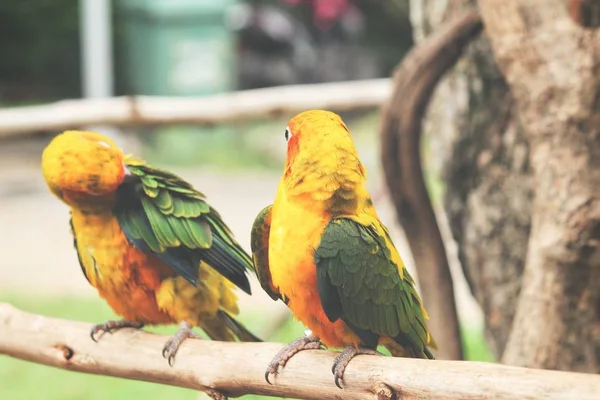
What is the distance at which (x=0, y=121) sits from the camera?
1.71 m

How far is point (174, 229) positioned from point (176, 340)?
0.11m

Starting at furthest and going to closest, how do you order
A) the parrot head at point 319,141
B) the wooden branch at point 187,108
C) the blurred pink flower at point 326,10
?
the blurred pink flower at point 326,10 → the wooden branch at point 187,108 → the parrot head at point 319,141

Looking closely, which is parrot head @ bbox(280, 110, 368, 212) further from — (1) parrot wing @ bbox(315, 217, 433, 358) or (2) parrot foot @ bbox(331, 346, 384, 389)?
(2) parrot foot @ bbox(331, 346, 384, 389)

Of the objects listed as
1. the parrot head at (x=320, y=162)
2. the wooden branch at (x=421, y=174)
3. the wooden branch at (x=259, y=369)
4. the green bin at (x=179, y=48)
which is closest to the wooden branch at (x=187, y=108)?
the green bin at (x=179, y=48)

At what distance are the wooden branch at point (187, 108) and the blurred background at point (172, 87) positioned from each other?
0.05 metres

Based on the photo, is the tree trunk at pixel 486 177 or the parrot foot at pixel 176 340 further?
the tree trunk at pixel 486 177

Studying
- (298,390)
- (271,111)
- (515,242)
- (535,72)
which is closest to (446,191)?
(515,242)

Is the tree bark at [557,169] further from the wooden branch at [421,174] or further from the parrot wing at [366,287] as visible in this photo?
the parrot wing at [366,287]

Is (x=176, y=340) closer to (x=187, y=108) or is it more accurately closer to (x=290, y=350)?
(x=290, y=350)

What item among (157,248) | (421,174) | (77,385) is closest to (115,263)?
(157,248)

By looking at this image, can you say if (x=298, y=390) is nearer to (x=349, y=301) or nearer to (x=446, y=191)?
(x=349, y=301)

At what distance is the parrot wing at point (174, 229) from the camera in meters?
0.74

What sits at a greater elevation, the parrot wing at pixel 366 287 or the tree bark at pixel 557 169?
the tree bark at pixel 557 169

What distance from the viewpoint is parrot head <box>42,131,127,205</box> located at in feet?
2.17
